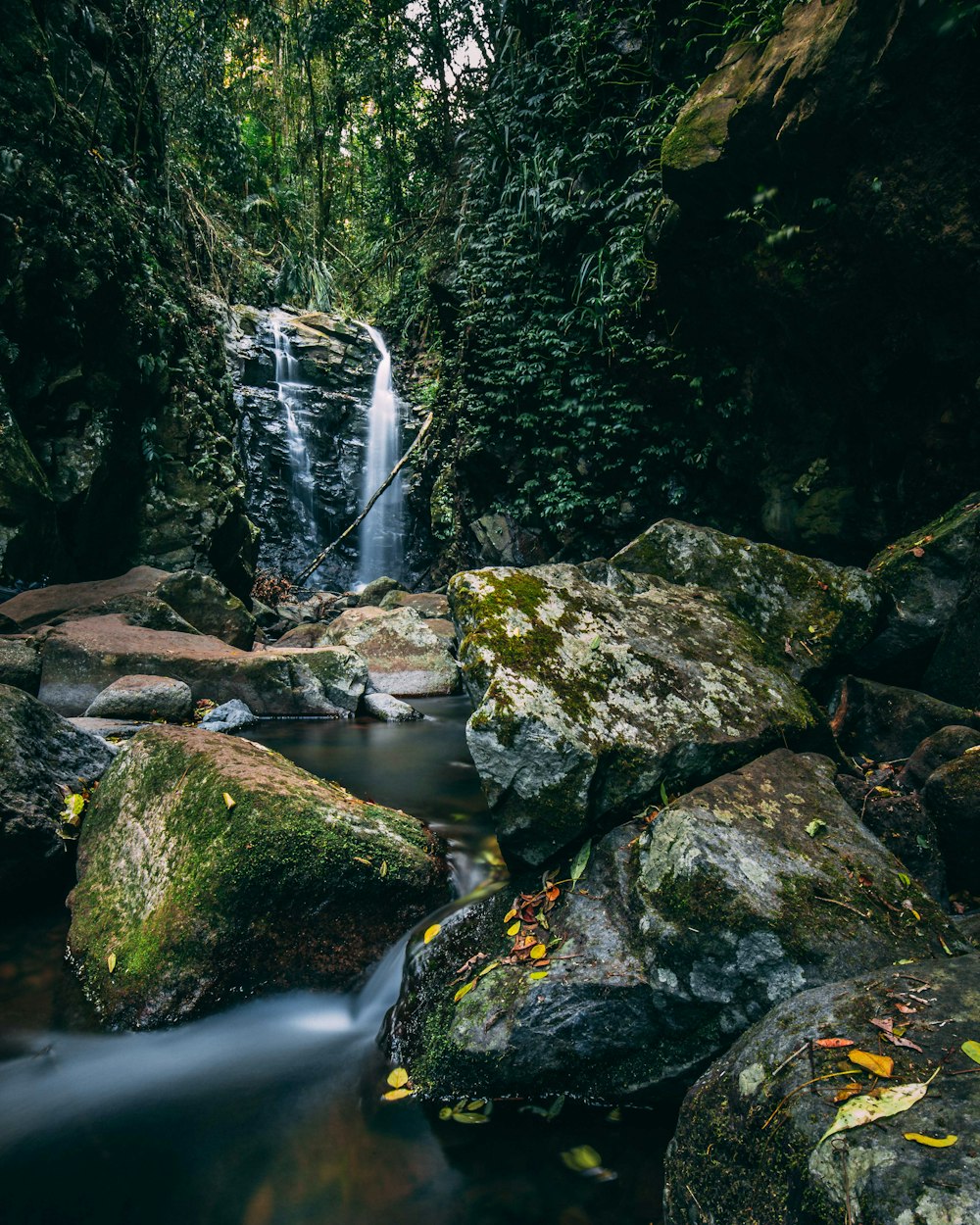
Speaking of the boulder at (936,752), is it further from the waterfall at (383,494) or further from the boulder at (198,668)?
the waterfall at (383,494)

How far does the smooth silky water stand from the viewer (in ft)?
6.17

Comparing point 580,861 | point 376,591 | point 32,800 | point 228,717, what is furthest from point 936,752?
point 376,591

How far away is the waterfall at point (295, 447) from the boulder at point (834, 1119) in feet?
50.8

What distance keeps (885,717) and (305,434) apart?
48.8 feet

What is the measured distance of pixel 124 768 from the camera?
10.9ft

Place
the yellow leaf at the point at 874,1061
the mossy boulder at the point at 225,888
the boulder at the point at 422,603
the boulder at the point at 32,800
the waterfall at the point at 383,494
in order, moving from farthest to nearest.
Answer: the waterfall at the point at 383,494 → the boulder at the point at 422,603 → the boulder at the point at 32,800 → the mossy boulder at the point at 225,888 → the yellow leaf at the point at 874,1061

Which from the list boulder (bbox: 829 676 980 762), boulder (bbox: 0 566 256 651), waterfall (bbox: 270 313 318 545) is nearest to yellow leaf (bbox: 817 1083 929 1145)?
boulder (bbox: 829 676 980 762)

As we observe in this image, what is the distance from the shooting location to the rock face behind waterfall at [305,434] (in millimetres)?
15359

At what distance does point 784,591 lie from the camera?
13.4 ft

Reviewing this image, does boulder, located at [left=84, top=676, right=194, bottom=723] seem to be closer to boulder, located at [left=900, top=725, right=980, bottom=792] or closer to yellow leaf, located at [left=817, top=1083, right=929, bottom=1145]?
boulder, located at [left=900, top=725, right=980, bottom=792]

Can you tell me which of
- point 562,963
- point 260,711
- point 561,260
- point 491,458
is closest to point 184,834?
point 562,963

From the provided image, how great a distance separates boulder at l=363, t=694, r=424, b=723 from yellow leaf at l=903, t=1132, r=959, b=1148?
6.28 meters

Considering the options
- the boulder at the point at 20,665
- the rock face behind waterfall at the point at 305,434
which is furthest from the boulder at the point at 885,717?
the rock face behind waterfall at the point at 305,434

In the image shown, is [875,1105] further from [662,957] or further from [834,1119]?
[662,957]
